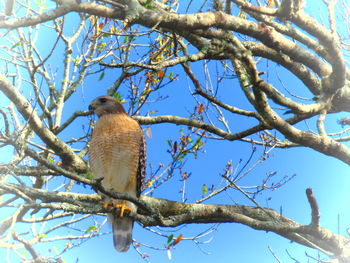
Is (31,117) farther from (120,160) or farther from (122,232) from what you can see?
(122,232)

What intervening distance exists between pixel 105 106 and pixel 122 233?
176cm

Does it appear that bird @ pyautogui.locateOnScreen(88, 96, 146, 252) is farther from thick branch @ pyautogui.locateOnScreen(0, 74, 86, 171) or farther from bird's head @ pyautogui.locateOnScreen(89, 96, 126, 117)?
thick branch @ pyautogui.locateOnScreen(0, 74, 86, 171)

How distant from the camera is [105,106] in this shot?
616cm

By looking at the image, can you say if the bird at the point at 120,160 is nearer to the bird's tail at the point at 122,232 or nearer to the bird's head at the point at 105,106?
the bird's tail at the point at 122,232

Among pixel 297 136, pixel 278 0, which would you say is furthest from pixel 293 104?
pixel 278 0

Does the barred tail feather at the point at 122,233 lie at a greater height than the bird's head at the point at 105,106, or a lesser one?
lesser

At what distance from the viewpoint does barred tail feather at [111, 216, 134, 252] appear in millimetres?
5590

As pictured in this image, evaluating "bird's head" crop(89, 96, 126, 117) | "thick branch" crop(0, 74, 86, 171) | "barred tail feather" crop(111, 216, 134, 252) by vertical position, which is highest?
"bird's head" crop(89, 96, 126, 117)

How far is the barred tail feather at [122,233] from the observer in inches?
220

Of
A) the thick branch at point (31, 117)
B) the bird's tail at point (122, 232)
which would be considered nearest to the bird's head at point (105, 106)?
the thick branch at point (31, 117)

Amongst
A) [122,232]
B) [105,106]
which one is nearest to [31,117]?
[105,106]

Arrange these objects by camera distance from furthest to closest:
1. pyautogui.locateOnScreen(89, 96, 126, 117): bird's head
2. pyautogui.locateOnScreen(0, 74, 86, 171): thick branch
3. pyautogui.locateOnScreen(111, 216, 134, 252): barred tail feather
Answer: pyautogui.locateOnScreen(89, 96, 126, 117): bird's head → pyautogui.locateOnScreen(111, 216, 134, 252): barred tail feather → pyautogui.locateOnScreen(0, 74, 86, 171): thick branch

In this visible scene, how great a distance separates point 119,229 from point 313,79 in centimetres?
319

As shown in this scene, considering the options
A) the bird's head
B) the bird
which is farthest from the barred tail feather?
the bird's head
